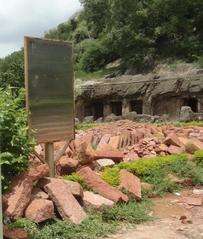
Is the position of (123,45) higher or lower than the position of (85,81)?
higher

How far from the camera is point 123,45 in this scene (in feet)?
123

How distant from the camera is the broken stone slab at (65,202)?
5.67 metres

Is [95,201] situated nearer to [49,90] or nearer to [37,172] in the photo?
[37,172]

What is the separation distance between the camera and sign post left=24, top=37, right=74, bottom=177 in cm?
662

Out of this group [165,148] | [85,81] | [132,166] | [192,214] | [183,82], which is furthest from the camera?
[85,81]

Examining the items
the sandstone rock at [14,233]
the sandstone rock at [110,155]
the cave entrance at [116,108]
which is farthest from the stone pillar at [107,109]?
the sandstone rock at [14,233]

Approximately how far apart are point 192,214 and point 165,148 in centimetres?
402

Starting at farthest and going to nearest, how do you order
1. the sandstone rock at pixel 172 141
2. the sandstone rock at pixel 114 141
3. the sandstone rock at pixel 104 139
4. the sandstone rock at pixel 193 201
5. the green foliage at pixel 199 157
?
the sandstone rock at pixel 104 139, the sandstone rock at pixel 114 141, the sandstone rock at pixel 172 141, the green foliage at pixel 199 157, the sandstone rock at pixel 193 201

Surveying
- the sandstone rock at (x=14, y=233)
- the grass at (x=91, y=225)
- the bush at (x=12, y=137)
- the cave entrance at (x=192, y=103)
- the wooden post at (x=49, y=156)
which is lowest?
the cave entrance at (x=192, y=103)

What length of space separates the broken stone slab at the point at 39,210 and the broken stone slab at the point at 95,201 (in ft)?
2.87

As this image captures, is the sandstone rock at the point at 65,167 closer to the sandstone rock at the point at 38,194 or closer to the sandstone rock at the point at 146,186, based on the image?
the sandstone rock at the point at 146,186

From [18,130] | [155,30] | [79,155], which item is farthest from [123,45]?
[18,130]

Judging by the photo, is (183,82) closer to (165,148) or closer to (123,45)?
(123,45)

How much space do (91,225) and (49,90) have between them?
220cm
